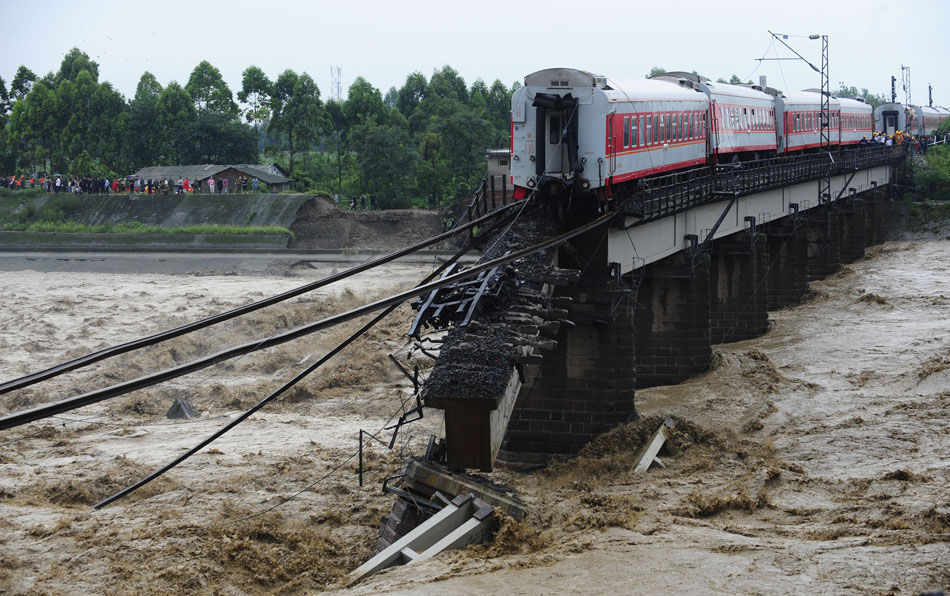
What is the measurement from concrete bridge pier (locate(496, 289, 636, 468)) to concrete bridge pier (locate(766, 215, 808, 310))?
78.4 feet

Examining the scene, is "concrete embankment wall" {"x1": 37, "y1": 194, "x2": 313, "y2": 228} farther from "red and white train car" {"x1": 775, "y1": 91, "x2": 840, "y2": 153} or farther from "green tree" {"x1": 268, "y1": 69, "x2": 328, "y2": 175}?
"red and white train car" {"x1": 775, "y1": 91, "x2": 840, "y2": 153}

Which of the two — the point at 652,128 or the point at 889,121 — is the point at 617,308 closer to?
the point at 652,128

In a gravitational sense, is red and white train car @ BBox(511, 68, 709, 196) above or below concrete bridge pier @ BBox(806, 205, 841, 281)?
above

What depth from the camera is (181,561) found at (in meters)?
16.3

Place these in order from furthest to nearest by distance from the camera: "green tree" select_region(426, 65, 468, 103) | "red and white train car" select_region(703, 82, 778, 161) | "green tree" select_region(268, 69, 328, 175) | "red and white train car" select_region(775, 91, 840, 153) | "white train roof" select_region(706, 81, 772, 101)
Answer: "green tree" select_region(426, 65, 468, 103)
"green tree" select_region(268, 69, 328, 175)
"red and white train car" select_region(775, 91, 840, 153)
"white train roof" select_region(706, 81, 772, 101)
"red and white train car" select_region(703, 82, 778, 161)

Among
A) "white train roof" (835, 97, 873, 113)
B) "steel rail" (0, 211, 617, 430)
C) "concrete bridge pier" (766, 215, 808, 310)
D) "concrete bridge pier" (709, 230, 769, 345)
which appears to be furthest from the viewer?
"white train roof" (835, 97, 873, 113)

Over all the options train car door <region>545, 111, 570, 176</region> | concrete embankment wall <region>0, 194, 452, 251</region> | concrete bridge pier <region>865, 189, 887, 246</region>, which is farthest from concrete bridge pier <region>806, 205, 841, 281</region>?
train car door <region>545, 111, 570, 176</region>

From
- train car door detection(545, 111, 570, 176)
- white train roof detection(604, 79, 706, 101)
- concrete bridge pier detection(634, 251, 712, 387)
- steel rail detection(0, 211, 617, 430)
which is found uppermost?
white train roof detection(604, 79, 706, 101)

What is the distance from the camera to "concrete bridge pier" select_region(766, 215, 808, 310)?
45.2 metres

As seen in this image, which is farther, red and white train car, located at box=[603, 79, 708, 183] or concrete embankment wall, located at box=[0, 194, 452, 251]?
concrete embankment wall, located at box=[0, 194, 452, 251]

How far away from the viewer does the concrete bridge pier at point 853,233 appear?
57.6 meters

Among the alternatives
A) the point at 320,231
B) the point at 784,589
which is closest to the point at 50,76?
the point at 320,231

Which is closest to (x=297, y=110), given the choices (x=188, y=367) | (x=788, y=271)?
(x=788, y=271)

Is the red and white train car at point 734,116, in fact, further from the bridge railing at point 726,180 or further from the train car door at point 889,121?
the train car door at point 889,121
